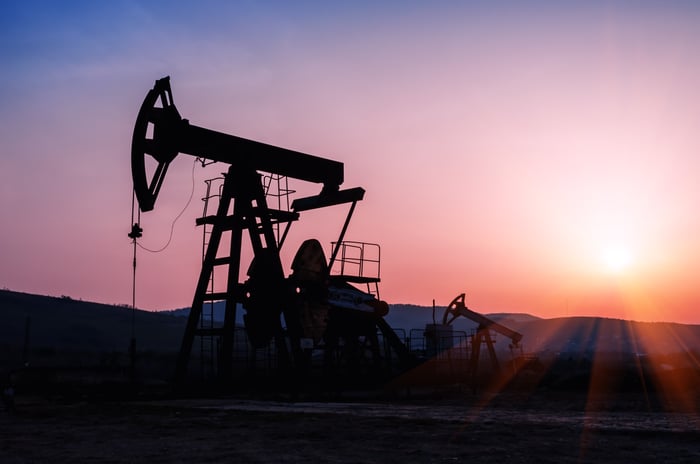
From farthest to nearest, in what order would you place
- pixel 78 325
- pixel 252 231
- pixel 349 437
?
pixel 78 325 → pixel 252 231 → pixel 349 437

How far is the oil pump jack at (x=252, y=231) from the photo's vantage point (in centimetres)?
1440

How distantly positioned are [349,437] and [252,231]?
8496 millimetres

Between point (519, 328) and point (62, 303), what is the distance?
12071cm

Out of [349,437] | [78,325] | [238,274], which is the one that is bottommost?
[349,437]

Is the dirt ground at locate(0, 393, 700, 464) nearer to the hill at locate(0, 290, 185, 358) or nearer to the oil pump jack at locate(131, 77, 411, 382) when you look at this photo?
the oil pump jack at locate(131, 77, 411, 382)

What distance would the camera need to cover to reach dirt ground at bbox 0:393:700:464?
6406 mm

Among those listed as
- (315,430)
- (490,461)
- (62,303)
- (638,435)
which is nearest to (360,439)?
(315,430)

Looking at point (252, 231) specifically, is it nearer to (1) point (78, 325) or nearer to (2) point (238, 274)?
(2) point (238, 274)

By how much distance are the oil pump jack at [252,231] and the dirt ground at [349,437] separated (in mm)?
4594

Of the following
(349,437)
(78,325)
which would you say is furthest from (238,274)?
(78,325)

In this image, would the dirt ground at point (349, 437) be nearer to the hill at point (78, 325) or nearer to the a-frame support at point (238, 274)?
the a-frame support at point (238, 274)

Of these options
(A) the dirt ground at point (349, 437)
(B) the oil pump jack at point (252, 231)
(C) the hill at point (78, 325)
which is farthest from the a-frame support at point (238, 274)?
(C) the hill at point (78, 325)

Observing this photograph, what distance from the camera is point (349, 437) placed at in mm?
7688

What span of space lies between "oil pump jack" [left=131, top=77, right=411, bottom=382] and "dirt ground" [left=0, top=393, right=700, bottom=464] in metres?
4.59
